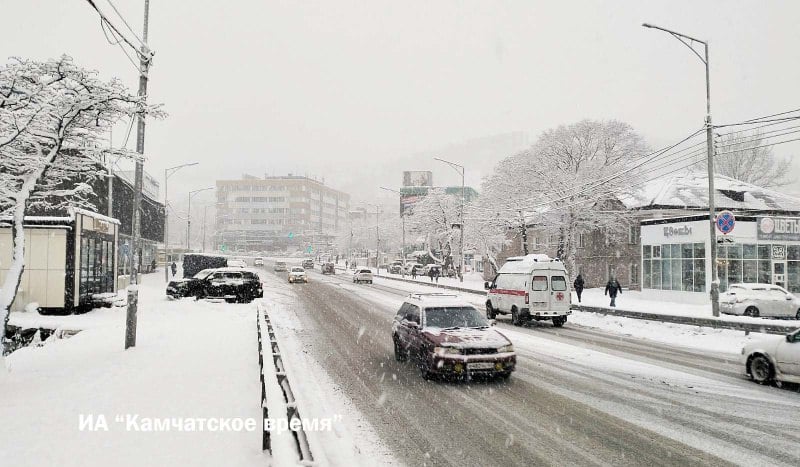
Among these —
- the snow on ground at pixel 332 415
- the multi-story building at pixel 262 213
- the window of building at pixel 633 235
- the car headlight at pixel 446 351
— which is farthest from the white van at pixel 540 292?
the multi-story building at pixel 262 213

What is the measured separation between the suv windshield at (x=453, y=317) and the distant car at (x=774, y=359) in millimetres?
5356

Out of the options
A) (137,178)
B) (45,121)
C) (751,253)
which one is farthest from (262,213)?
(45,121)

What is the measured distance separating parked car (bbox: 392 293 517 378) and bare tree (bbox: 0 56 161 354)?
7.69m

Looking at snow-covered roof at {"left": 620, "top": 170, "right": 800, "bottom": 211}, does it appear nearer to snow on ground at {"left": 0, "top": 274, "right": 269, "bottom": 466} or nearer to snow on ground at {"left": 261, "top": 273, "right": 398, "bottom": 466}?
snow on ground at {"left": 0, "top": 274, "right": 269, "bottom": 466}

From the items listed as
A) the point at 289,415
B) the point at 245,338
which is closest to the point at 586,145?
the point at 245,338

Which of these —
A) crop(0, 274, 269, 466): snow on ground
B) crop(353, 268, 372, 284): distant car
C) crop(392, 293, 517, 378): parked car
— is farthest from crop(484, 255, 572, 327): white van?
crop(353, 268, 372, 284): distant car

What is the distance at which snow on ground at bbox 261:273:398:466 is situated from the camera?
6.63 meters

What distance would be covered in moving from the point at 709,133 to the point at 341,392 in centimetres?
1869

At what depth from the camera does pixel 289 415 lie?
18.9ft

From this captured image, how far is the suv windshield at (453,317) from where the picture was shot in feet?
38.5

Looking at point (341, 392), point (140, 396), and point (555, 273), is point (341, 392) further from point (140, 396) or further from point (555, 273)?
point (555, 273)

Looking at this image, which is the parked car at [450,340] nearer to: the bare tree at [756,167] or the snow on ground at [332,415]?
the snow on ground at [332,415]

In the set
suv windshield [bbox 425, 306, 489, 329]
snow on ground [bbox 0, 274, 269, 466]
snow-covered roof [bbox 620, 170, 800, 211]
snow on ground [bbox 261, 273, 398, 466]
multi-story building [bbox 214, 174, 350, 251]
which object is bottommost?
snow on ground [bbox 261, 273, 398, 466]

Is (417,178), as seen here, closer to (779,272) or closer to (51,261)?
(779,272)
